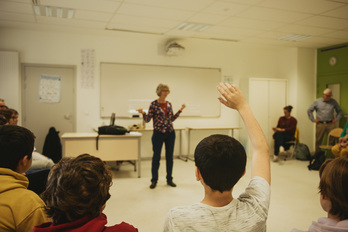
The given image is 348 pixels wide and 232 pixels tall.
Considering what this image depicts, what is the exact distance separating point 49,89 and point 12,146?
469 centimetres

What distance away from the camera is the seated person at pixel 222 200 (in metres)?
0.83

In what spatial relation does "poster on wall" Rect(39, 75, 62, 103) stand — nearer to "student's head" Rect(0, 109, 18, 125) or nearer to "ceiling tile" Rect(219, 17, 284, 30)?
"student's head" Rect(0, 109, 18, 125)

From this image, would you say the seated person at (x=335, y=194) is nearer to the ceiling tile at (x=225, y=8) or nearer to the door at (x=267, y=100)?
the ceiling tile at (x=225, y=8)

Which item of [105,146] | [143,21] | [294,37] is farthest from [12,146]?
[294,37]

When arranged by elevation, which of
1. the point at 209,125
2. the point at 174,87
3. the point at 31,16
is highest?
the point at 31,16

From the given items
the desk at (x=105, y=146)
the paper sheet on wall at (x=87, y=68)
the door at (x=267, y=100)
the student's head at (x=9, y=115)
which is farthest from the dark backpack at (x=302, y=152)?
the student's head at (x=9, y=115)

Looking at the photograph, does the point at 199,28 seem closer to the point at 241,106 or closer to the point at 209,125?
the point at 209,125

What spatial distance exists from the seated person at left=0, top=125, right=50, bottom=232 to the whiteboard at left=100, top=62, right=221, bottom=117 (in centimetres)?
426

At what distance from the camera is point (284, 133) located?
6.12 metres

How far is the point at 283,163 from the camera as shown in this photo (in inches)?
233

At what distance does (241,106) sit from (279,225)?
2340mm

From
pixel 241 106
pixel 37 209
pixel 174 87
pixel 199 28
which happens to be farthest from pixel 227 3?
pixel 37 209

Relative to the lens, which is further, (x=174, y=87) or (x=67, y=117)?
(x=174, y=87)

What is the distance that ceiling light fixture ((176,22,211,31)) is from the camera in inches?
196
